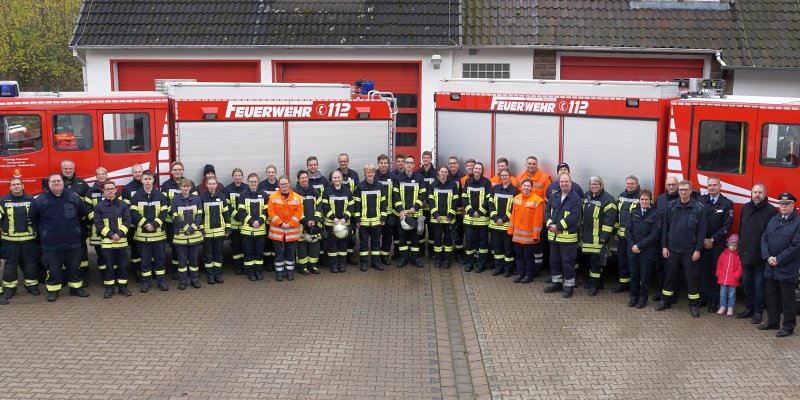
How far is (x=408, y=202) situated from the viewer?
1254 centimetres

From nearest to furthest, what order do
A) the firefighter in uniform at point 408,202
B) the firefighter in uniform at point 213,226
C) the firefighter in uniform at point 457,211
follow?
the firefighter in uniform at point 213,226 < the firefighter in uniform at point 408,202 < the firefighter in uniform at point 457,211

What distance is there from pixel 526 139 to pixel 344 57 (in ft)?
21.4

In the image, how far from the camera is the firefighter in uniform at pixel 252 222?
11805 mm

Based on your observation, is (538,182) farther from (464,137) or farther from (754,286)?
(754,286)

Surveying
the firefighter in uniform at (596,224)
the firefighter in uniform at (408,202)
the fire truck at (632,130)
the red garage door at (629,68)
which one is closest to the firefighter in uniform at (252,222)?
the firefighter in uniform at (408,202)

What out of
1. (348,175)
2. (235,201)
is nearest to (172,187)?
(235,201)

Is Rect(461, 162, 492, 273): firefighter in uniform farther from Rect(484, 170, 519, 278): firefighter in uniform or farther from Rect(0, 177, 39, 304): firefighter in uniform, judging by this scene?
Rect(0, 177, 39, 304): firefighter in uniform

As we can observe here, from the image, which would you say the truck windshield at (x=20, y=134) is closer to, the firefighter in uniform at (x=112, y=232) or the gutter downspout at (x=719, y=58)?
the firefighter in uniform at (x=112, y=232)

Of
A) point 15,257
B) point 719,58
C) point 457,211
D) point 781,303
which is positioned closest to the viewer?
point 781,303

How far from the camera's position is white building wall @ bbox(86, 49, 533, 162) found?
17.8 meters

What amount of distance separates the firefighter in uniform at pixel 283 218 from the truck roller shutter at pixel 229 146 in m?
0.95

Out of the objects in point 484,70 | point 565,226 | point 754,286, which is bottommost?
point 754,286

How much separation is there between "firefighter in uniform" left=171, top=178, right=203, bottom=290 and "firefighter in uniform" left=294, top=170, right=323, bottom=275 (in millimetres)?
1506

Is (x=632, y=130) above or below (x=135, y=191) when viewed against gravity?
above
